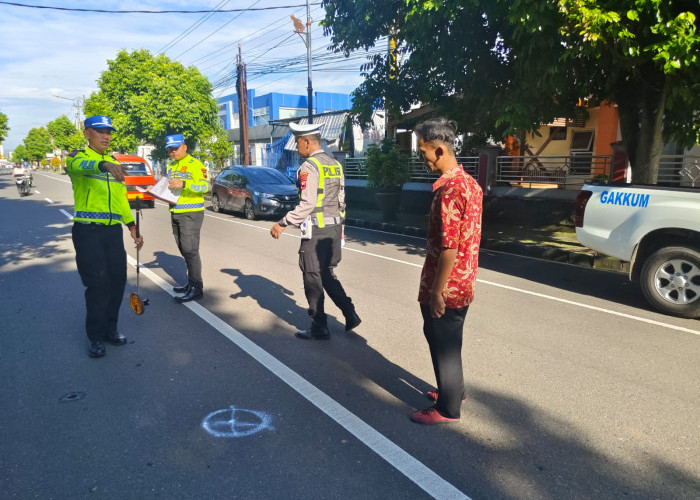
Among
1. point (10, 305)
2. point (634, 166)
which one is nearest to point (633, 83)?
point (634, 166)

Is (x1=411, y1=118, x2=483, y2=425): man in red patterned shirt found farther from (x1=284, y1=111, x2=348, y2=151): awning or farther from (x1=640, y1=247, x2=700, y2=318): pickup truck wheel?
(x1=284, y1=111, x2=348, y2=151): awning

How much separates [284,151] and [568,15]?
1064 inches

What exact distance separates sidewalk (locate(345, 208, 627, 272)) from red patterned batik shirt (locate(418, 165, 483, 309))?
6.02m

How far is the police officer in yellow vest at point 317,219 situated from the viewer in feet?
14.2

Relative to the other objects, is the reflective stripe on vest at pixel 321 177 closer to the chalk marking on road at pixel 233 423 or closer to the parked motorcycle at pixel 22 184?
the chalk marking on road at pixel 233 423

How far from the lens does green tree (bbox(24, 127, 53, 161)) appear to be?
10475 cm

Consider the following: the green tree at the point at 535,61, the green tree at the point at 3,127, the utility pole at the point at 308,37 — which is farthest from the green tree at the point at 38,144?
the green tree at the point at 535,61

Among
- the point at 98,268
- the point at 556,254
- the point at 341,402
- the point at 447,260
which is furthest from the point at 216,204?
the point at 447,260

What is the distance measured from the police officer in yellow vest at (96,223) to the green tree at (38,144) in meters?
118

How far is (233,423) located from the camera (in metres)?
3.12

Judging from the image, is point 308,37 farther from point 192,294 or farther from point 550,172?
point 192,294

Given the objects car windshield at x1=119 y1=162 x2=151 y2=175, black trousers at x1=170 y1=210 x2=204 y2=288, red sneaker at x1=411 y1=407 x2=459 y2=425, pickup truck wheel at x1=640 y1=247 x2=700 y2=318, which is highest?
car windshield at x1=119 y1=162 x2=151 y2=175

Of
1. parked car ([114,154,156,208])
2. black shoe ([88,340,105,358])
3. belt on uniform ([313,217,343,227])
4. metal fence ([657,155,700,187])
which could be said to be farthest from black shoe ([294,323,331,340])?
parked car ([114,154,156,208])

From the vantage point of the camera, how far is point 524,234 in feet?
35.8
